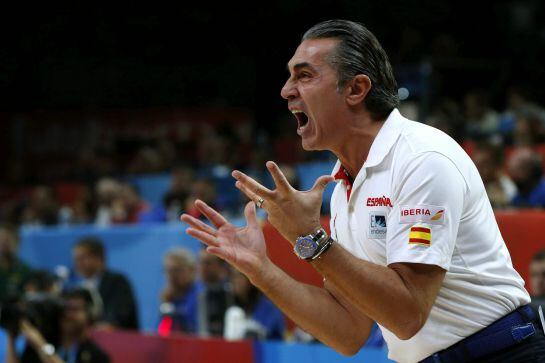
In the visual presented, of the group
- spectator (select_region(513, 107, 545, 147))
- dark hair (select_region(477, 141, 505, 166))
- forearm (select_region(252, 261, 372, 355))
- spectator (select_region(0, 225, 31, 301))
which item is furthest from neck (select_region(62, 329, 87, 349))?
spectator (select_region(513, 107, 545, 147))

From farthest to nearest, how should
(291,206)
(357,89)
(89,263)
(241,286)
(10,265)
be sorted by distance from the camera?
1. (10,265)
2. (89,263)
3. (241,286)
4. (357,89)
5. (291,206)

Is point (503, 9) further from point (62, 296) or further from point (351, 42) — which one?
point (351, 42)

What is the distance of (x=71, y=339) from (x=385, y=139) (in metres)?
4.22

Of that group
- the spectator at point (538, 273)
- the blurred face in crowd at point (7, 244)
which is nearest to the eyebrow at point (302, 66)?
the spectator at point (538, 273)

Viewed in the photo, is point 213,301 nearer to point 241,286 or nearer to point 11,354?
point 241,286

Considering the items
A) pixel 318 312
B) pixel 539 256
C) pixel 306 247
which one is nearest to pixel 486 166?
pixel 539 256

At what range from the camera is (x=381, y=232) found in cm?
275

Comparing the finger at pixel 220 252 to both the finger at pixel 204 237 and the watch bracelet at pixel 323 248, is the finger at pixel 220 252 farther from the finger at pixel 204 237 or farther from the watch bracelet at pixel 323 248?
the watch bracelet at pixel 323 248

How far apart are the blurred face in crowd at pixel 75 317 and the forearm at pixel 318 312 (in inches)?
145

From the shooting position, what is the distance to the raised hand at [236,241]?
111 inches

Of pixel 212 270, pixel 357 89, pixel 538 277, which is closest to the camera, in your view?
pixel 357 89

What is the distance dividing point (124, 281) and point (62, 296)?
1154mm

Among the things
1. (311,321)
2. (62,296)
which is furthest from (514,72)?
(311,321)

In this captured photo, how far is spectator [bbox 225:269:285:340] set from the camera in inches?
238
